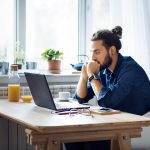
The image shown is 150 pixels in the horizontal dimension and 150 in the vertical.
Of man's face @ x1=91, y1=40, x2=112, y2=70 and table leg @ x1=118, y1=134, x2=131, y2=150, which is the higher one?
man's face @ x1=91, y1=40, x2=112, y2=70

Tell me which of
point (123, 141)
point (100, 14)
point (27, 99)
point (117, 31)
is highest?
point (100, 14)

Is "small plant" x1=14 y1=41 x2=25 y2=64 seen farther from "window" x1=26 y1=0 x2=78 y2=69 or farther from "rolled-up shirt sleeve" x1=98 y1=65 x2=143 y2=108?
"rolled-up shirt sleeve" x1=98 y1=65 x2=143 y2=108

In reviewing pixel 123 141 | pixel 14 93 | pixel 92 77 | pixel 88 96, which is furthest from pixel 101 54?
pixel 123 141

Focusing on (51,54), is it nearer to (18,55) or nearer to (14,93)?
(18,55)

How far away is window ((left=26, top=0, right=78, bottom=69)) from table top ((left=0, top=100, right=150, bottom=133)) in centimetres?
130

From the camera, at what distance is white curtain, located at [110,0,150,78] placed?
3.28 metres

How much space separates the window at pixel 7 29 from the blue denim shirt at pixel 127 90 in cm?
107

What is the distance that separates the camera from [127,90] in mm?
2539

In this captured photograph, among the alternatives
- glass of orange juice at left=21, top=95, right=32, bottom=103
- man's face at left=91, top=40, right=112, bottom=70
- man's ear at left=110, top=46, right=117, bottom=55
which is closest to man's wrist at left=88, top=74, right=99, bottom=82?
man's face at left=91, top=40, right=112, bottom=70

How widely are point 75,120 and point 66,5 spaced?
1.96m

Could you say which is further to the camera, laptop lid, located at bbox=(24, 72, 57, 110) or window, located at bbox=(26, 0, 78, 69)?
window, located at bbox=(26, 0, 78, 69)

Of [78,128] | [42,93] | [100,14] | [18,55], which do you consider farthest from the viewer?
[100,14]

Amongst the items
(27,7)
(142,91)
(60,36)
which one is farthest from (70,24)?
(142,91)

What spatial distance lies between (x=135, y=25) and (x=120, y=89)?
95 centimetres
